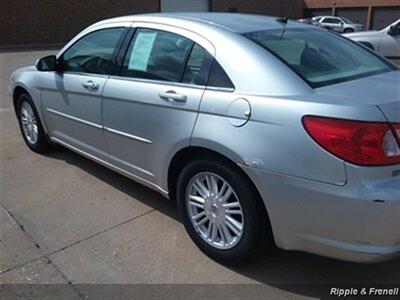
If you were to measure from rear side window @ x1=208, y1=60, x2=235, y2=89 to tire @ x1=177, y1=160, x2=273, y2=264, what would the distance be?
49cm

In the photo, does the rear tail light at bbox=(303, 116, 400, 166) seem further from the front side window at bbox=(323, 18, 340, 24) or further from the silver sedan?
the front side window at bbox=(323, 18, 340, 24)

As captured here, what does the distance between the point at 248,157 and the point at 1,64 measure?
1543cm

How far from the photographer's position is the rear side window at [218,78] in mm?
2672

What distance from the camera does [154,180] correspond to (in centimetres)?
329

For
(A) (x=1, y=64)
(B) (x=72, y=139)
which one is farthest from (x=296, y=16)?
(B) (x=72, y=139)

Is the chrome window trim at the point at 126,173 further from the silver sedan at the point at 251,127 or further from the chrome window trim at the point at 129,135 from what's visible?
the chrome window trim at the point at 129,135

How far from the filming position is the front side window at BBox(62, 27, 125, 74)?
3.66 m

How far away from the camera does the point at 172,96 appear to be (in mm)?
2945

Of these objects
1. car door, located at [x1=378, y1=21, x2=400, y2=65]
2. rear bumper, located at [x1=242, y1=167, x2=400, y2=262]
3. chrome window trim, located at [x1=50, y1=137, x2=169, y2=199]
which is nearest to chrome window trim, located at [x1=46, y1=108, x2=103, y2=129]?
chrome window trim, located at [x1=50, y1=137, x2=169, y2=199]

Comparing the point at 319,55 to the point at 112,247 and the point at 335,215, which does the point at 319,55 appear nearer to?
the point at 335,215

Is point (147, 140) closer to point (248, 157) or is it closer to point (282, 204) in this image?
point (248, 157)

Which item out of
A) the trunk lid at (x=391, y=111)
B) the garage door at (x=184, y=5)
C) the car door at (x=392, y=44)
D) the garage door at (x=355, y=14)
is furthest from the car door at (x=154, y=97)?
the garage door at (x=355, y=14)

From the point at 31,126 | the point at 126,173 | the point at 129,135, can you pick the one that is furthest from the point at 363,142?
the point at 31,126

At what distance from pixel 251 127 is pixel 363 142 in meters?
0.62
